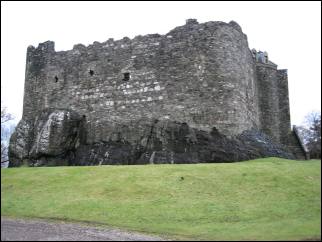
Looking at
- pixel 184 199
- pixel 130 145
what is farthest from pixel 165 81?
pixel 184 199

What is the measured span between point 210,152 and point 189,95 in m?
3.74

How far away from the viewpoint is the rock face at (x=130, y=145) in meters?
24.5

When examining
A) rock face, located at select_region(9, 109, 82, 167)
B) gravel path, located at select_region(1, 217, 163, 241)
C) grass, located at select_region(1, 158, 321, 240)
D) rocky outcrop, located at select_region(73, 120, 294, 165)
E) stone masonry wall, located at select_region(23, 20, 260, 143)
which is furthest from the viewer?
rock face, located at select_region(9, 109, 82, 167)

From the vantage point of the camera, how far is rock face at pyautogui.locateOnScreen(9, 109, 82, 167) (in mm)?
27406

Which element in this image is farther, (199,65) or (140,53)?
(140,53)

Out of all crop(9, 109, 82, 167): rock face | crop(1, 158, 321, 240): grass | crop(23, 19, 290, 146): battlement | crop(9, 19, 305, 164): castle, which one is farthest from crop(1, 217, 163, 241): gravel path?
crop(9, 109, 82, 167): rock face

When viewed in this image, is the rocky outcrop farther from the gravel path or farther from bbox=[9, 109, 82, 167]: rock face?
the gravel path

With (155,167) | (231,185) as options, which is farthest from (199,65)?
(231,185)

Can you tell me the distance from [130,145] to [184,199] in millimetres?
11189

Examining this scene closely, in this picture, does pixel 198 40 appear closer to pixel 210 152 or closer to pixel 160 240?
pixel 210 152

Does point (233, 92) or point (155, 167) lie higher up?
point (233, 92)

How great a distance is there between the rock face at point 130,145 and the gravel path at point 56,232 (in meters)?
11.5

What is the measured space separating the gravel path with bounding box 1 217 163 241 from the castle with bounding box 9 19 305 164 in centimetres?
1209

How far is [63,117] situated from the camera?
28.1 metres
